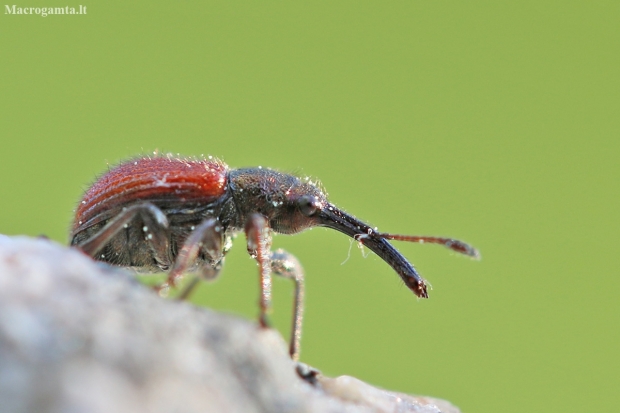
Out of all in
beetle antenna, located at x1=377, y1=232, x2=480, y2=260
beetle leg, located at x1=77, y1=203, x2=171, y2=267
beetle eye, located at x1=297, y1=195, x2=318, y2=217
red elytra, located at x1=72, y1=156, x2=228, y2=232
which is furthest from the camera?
beetle eye, located at x1=297, y1=195, x2=318, y2=217

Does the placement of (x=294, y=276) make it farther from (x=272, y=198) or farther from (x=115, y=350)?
(x=115, y=350)

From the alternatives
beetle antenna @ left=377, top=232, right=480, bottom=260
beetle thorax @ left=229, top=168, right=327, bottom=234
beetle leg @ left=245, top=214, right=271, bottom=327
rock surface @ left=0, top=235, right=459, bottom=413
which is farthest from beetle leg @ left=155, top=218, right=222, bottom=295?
beetle antenna @ left=377, top=232, right=480, bottom=260

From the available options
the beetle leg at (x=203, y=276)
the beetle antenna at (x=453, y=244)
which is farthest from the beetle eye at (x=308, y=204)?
the beetle antenna at (x=453, y=244)

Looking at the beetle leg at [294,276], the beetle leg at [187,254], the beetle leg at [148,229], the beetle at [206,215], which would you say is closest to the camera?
the beetle leg at [187,254]

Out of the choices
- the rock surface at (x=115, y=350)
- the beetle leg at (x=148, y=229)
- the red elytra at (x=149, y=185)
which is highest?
the red elytra at (x=149, y=185)

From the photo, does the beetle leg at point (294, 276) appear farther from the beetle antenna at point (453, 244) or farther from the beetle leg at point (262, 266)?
the beetle antenna at point (453, 244)

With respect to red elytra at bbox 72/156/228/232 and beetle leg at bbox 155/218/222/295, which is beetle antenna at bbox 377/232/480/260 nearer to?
beetle leg at bbox 155/218/222/295

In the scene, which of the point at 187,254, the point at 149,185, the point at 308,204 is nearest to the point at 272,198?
the point at 308,204
